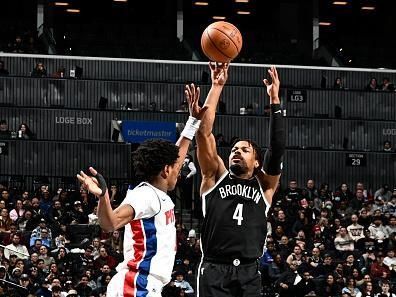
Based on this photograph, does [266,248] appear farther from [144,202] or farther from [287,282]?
[144,202]

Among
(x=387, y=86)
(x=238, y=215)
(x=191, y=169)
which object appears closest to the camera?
(x=238, y=215)

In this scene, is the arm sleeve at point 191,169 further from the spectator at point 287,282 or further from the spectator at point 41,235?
the spectator at point 287,282

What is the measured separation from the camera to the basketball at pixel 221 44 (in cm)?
1161

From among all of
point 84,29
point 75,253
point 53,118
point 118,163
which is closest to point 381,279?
point 75,253

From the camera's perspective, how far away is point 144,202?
28.2 ft

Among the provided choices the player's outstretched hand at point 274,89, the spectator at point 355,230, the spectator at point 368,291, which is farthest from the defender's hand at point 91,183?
the spectator at point 355,230

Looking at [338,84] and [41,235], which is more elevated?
[338,84]

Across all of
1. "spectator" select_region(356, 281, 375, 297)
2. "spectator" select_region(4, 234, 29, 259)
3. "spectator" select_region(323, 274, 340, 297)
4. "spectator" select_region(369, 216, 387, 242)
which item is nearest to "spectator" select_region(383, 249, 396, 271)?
"spectator" select_region(369, 216, 387, 242)

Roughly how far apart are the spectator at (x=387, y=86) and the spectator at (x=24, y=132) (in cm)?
1107

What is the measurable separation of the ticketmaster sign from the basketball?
66.2 feet

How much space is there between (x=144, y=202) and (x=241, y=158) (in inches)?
71.1

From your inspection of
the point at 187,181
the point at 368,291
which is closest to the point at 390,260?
the point at 368,291

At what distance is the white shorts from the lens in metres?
8.69

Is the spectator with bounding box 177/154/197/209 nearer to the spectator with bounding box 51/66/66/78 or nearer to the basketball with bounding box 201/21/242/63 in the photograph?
the spectator with bounding box 51/66/66/78
